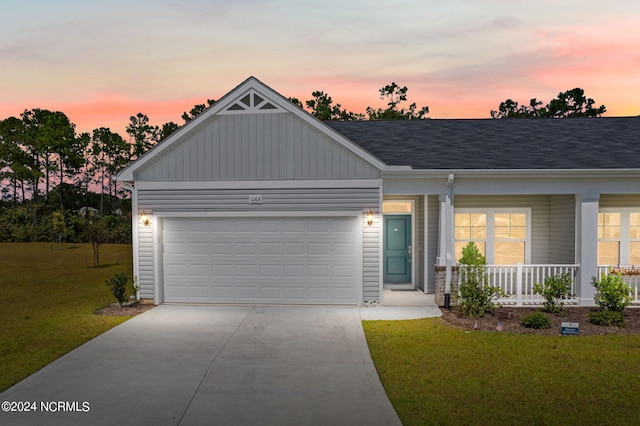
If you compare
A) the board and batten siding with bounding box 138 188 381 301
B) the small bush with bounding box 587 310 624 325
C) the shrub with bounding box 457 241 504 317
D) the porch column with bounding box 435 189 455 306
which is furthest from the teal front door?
the small bush with bounding box 587 310 624 325

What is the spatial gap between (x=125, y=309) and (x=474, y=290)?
8.58 meters

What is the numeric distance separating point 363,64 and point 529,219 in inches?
487

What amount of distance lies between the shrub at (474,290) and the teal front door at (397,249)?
107 inches

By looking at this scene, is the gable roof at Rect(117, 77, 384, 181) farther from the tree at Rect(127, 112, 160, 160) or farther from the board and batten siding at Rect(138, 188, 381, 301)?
the tree at Rect(127, 112, 160, 160)

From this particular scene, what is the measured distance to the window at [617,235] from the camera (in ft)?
36.3

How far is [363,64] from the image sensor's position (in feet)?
67.1

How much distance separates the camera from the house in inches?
403

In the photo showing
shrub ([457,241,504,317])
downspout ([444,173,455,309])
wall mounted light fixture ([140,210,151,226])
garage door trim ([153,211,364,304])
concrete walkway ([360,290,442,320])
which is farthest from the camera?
wall mounted light fixture ([140,210,151,226])

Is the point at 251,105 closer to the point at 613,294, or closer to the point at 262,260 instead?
the point at 262,260

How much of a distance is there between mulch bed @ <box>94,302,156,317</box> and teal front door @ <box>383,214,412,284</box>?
6.90 meters

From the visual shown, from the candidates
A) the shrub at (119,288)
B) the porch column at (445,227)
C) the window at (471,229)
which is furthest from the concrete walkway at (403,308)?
the shrub at (119,288)

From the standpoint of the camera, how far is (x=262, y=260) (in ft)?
34.8

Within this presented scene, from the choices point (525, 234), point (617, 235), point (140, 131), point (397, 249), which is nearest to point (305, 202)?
point (397, 249)

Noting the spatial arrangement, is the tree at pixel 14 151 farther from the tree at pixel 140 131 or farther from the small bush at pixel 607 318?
the small bush at pixel 607 318
